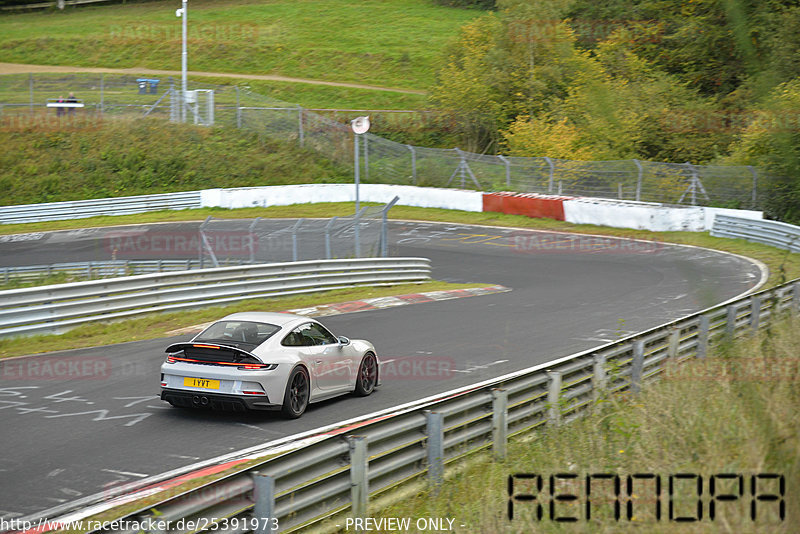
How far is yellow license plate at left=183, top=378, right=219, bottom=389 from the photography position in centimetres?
962

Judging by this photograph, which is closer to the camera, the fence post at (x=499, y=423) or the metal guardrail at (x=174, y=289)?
the fence post at (x=499, y=423)

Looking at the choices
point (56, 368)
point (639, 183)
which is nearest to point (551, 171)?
point (639, 183)

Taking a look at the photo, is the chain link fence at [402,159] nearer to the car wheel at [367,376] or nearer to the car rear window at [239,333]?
the car wheel at [367,376]

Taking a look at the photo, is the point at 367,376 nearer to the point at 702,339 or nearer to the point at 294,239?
the point at 702,339

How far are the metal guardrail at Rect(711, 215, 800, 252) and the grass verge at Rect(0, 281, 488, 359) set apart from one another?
1406 cm

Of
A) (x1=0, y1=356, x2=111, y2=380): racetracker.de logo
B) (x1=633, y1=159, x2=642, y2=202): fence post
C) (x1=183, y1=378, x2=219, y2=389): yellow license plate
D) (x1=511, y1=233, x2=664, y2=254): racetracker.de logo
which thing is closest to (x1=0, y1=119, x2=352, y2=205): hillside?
(x1=511, y1=233, x2=664, y2=254): racetracker.de logo

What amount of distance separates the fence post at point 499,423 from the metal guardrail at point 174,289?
10.1m

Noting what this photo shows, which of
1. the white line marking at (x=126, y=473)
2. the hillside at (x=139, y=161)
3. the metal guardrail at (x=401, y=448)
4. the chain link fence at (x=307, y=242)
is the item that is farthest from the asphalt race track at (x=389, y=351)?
the hillside at (x=139, y=161)

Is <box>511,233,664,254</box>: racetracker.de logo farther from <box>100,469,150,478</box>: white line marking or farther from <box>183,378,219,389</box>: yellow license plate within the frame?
<box>100,469,150,478</box>: white line marking

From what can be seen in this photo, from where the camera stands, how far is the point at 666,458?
5922 millimetres


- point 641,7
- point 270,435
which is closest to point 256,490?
point 641,7

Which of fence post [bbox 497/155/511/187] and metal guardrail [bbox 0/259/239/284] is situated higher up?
fence post [bbox 497/155/511/187]

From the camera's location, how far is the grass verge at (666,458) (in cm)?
289

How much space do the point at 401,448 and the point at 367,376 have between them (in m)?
5.06
